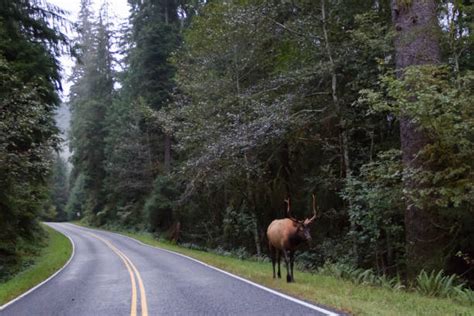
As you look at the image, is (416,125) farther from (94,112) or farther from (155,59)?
(94,112)

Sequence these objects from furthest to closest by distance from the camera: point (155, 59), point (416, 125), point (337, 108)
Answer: point (155, 59) → point (337, 108) → point (416, 125)

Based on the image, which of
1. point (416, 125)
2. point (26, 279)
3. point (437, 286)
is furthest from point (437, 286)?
point (26, 279)

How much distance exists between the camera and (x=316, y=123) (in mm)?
16875

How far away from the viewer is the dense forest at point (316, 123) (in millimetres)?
10117

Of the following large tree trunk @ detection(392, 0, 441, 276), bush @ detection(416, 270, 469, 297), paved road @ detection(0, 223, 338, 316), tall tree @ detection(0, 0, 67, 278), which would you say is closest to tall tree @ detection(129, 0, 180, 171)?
tall tree @ detection(0, 0, 67, 278)

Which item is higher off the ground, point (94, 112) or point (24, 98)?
point (94, 112)

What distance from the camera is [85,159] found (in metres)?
54.2

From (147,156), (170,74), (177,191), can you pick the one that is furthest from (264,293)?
(147,156)

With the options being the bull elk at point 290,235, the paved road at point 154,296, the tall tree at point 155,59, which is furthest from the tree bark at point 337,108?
the tall tree at point 155,59

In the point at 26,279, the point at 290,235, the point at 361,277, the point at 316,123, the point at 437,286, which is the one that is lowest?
the point at 26,279

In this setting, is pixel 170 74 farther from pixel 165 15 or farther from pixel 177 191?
pixel 177 191

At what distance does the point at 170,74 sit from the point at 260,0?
18273 millimetres

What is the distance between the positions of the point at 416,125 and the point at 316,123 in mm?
6350

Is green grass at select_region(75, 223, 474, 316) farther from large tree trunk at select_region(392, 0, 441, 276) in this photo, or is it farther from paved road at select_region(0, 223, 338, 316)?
large tree trunk at select_region(392, 0, 441, 276)
